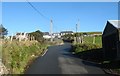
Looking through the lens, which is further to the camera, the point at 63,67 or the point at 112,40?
the point at 112,40

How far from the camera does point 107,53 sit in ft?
115

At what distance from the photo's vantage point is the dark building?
2947 cm

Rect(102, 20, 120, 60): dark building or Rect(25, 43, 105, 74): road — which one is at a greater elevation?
Rect(102, 20, 120, 60): dark building

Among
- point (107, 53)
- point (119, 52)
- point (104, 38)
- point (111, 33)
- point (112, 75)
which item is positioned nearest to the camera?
point (112, 75)

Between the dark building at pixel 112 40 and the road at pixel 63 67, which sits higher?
the dark building at pixel 112 40

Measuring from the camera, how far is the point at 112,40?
3350cm

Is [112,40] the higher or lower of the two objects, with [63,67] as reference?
higher

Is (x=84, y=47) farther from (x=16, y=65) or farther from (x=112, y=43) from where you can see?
(x=16, y=65)

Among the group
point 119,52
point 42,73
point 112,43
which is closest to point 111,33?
point 112,43

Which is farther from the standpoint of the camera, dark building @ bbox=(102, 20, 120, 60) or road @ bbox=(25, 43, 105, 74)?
dark building @ bbox=(102, 20, 120, 60)

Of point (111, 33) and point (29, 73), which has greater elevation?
point (111, 33)

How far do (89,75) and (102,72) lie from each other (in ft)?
5.90

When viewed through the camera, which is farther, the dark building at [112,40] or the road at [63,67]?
the dark building at [112,40]

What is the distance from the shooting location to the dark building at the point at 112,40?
29.5m
